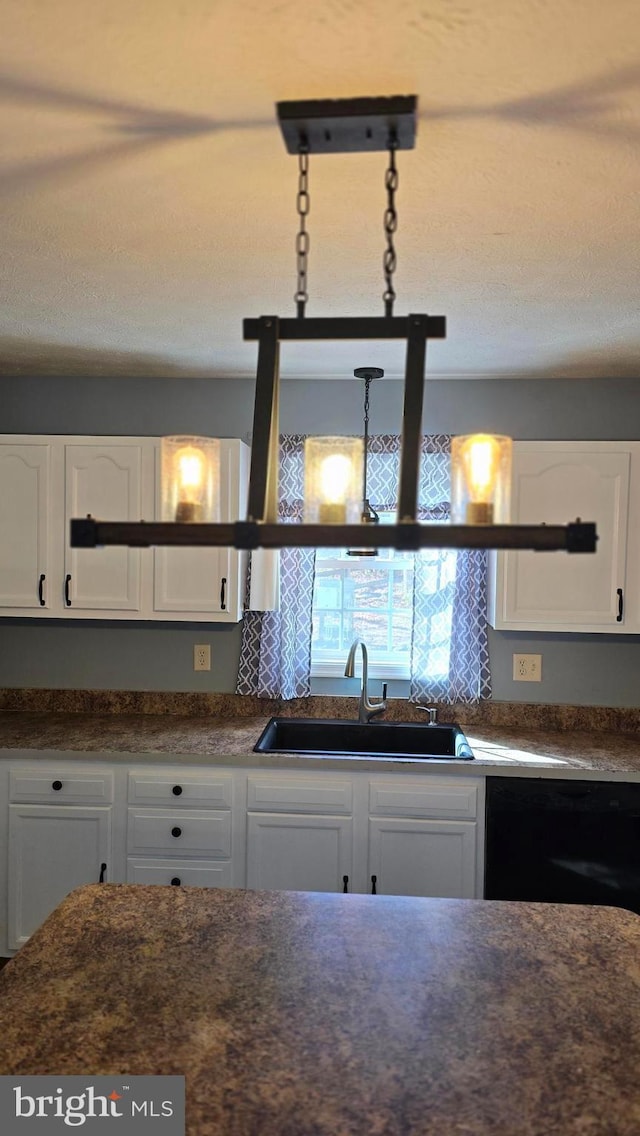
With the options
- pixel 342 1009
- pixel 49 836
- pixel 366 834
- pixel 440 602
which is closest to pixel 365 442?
pixel 440 602

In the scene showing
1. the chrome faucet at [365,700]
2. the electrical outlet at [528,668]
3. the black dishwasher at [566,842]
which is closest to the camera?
the black dishwasher at [566,842]

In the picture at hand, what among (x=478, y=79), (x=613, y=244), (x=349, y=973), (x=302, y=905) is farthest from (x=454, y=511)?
(x=613, y=244)

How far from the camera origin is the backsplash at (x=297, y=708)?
339cm

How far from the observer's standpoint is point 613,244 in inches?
75.2

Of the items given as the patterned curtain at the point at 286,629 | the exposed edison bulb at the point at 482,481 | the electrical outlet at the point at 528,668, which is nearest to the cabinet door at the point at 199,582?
the patterned curtain at the point at 286,629

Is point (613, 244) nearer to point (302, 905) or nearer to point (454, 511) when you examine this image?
point (454, 511)

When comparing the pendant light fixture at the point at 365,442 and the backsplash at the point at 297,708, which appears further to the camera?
the backsplash at the point at 297,708

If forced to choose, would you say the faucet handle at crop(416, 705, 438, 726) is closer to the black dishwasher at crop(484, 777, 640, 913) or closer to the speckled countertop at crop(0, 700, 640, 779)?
the speckled countertop at crop(0, 700, 640, 779)

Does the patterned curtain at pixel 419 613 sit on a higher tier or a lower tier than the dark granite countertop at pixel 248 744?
higher

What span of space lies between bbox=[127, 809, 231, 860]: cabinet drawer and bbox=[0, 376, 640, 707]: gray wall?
2.41 feet

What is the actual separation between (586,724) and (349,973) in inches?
88.9

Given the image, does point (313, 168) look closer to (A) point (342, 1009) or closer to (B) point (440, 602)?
(A) point (342, 1009)

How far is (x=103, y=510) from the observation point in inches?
127

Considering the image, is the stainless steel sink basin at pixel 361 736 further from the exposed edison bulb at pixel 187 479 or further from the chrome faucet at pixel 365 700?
the exposed edison bulb at pixel 187 479
